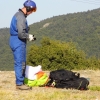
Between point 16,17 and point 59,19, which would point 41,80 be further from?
point 59,19

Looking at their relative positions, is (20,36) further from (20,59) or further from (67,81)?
(67,81)

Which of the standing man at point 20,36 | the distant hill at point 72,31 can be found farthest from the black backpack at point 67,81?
the distant hill at point 72,31

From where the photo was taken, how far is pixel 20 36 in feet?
25.7

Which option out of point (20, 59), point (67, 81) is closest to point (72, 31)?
point (67, 81)

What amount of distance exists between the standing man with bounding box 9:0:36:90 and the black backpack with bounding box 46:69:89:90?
1156 millimetres

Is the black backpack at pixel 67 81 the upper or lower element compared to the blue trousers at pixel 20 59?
lower

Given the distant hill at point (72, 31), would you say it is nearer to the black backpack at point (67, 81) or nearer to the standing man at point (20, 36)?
the black backpack at point (67, 81)

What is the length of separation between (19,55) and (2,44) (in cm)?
10337

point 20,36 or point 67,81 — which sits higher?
point 20,36

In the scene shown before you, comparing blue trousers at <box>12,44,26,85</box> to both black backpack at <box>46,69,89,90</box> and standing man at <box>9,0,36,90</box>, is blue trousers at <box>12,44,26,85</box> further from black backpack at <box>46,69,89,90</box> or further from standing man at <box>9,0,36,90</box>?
black backpack at <box>46,69,89,90</box>

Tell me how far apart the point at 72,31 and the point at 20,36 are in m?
109

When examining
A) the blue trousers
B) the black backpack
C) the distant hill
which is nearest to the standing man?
the blue trousers

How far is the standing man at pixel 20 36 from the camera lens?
25.7ft

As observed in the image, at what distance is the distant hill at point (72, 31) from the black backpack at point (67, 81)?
2970 inches
